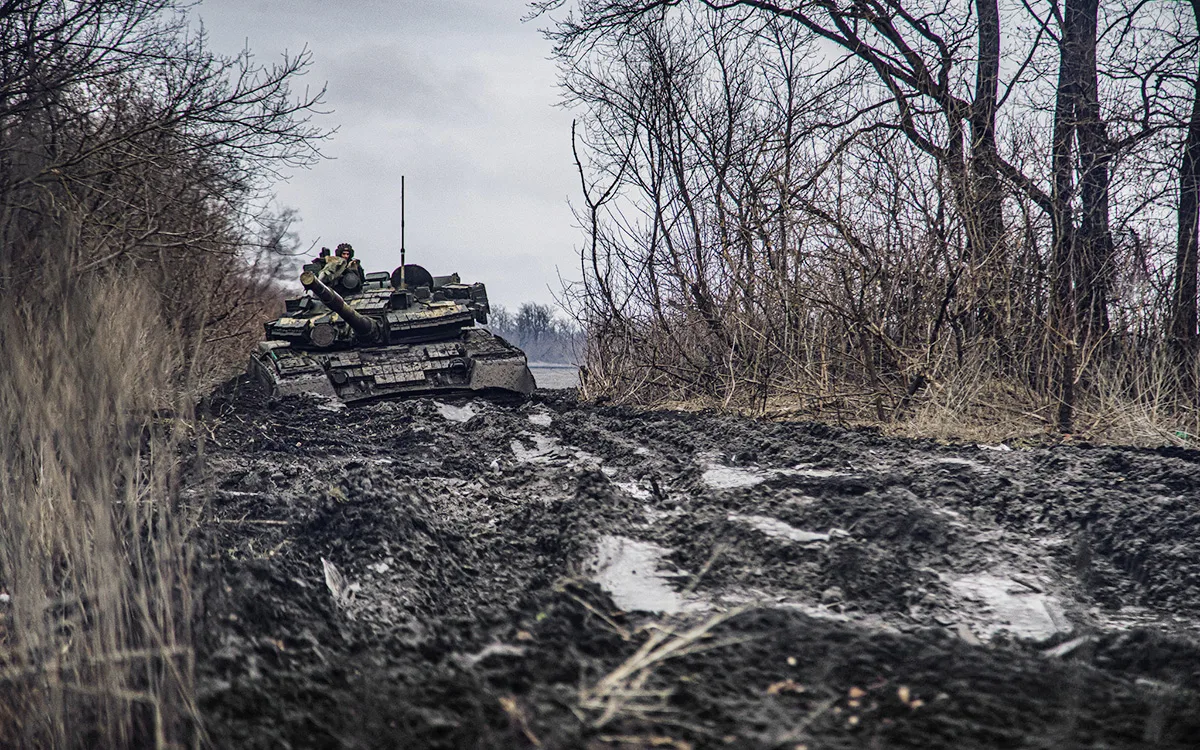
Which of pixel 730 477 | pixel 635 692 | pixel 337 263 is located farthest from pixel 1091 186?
pixel 337 263

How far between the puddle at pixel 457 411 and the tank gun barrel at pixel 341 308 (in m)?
1.79

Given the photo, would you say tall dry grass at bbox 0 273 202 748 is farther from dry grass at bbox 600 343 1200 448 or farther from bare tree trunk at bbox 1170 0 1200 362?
bare tree trunk at bbox 1170 0 1200 362

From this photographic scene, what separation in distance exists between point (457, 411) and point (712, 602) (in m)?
7.90

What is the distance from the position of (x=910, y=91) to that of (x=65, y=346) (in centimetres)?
1007

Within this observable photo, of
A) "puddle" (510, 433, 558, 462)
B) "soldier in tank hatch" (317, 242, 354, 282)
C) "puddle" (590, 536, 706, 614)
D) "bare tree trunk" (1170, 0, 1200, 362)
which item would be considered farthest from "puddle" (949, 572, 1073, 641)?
"soldier in tank hatch" (317, 242, 354, 282)

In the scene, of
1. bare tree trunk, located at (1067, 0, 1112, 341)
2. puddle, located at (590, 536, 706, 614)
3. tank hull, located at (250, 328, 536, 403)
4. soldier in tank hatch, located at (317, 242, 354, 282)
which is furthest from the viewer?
soldier in tank hatch, located at (317, 242, 354, 282)

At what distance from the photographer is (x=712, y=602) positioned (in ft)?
11.8

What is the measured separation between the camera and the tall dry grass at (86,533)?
250cm

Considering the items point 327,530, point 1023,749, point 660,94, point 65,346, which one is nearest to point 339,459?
point 327,530

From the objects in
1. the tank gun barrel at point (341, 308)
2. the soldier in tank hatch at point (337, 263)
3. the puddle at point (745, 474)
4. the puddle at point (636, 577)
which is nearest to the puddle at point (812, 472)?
the puddle at point (745, 474)

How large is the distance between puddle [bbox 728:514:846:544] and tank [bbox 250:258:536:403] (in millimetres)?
7775

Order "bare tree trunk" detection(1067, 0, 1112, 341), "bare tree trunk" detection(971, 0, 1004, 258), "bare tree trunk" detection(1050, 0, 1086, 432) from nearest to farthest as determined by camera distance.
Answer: "bare tree trunk" detection(1050, 0, 1086, 432) → "bare tree trunk" detection(971, 0, 1004, 258) → "bare tree trunk" detection(1067, 0, 1112, 341)

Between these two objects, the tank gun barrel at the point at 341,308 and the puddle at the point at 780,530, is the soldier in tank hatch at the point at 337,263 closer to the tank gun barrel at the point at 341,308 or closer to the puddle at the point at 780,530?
the tank gun barrel at the point at 341,308

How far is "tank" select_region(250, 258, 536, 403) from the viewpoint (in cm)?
1199
